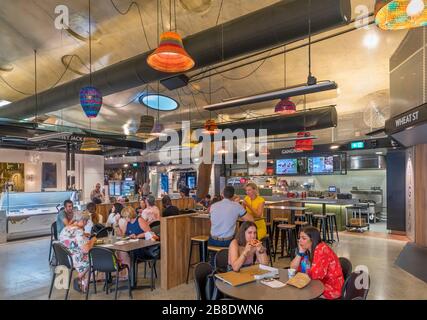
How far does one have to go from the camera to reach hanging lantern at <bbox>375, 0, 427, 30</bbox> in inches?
76.1

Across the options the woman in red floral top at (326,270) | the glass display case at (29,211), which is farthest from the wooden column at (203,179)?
the woman in red floral top at (326,270)

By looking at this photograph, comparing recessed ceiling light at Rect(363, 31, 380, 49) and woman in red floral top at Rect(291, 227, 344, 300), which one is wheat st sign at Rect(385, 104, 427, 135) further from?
woman in red floral top at Rect(291, 227, 344, 300)

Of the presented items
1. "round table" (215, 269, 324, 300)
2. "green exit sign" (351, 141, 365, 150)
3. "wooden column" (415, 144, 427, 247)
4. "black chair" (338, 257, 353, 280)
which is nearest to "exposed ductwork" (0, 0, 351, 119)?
"black chair" (338, 257, 353, 280)

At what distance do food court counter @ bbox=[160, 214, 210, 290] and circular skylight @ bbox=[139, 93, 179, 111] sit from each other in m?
3.71

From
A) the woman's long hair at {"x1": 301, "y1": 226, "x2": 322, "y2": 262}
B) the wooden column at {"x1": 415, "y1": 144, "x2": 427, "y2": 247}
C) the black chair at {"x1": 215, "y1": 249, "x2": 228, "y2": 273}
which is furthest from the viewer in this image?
the wooden column at {"x1": 415, "y1": 144, "x2": 427, "y2": 247}

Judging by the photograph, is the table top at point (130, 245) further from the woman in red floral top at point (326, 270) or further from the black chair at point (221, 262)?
the woman in red floral top at point (326, 270)

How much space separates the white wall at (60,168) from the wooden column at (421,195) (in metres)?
12.6

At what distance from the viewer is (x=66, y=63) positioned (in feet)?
19.7

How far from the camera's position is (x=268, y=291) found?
7.55ft

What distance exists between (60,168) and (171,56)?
11783 mm

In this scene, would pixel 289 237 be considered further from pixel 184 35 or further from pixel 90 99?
pixel 90 99

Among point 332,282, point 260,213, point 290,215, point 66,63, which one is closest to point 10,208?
point 66,63

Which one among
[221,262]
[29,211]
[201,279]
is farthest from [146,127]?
[29,211]

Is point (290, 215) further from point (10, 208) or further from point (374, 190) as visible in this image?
point (10, 208)
